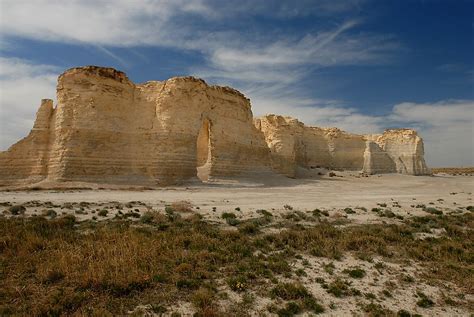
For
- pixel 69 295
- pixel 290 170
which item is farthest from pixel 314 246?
pixel 290 170

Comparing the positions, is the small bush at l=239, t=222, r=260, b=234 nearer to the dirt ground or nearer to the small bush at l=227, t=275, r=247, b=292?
the small bush at l=227, t=275, r=247, b=292

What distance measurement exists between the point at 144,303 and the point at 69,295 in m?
1.33

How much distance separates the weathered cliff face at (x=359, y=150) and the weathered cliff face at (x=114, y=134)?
1090 inches

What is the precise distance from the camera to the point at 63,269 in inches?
258

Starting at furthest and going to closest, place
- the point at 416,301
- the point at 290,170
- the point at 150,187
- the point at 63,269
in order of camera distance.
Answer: the point at 290,170 < the point at 150,187 < the point at 63,269 < the point at 416,301

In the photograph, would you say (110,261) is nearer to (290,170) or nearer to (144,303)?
(144,303)

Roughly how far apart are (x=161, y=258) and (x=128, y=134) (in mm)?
23317

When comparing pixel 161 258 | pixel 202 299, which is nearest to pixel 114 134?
pixel 161 258

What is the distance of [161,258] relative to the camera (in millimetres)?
7484

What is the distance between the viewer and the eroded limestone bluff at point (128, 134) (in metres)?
26.3

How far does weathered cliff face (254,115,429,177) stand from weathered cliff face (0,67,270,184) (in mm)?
27695

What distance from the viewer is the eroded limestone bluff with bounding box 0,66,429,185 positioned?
1035 inches

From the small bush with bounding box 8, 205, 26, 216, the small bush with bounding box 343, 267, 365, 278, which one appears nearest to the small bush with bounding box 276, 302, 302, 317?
the small bush with bounding box 343, 267, 365, 278

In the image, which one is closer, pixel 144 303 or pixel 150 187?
pixel 144 303
